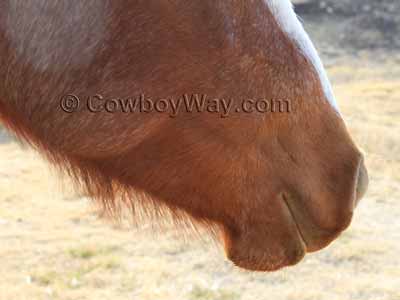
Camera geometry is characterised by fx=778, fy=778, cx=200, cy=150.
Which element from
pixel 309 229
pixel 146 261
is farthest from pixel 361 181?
pixel 146 261

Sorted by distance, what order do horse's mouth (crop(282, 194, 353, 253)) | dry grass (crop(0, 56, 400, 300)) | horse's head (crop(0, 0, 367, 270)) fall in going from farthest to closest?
dry grass (crop(0, 56, 400, 300)) → horse's mouth (crop(282, 194, 353, 253)) → horse's head (crop(0, 0, 367, 270))

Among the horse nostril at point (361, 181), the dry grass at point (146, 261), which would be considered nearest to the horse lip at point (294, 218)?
the horse nostril at point (361, 181)

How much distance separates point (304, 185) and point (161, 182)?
328 mm

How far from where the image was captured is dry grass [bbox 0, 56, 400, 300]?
133 inches

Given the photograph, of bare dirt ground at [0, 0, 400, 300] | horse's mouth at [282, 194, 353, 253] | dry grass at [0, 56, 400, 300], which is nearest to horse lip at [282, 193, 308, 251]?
horse's mouth at [282, 194, 353, 253]

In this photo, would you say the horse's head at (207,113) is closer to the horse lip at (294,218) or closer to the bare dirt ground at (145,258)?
the horse lip at (294,218)

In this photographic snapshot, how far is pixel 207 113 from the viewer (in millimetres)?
1678

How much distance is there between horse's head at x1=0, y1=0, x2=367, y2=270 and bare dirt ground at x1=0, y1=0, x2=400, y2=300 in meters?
1.05

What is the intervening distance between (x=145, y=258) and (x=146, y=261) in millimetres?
32

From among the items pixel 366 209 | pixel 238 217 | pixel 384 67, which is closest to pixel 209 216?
pixel 238 217

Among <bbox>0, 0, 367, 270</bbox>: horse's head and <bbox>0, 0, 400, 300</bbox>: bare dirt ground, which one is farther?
<bbox>0, 0, 400, 300</bbox>: bare dirt ground

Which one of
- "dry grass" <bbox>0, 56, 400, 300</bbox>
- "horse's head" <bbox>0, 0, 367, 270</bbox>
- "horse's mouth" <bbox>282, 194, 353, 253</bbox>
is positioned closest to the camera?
"horse's head" <bbox>0, 0, 367, 270</bbox>

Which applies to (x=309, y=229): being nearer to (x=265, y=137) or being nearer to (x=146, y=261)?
(x=265, y=137)

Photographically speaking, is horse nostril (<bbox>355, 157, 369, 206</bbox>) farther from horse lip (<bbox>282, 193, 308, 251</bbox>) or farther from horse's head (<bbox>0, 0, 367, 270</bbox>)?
horse lip (<bbox>282, 193, 308, 251</bbox>)
